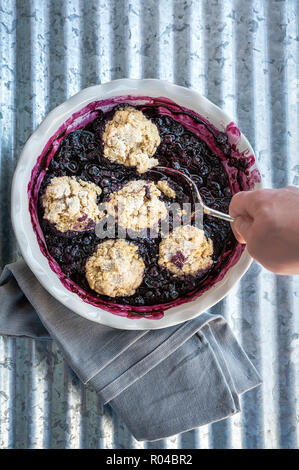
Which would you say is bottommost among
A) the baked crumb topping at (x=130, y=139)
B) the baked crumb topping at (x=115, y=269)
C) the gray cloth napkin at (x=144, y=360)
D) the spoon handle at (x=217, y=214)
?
the gray cloth napkin at (x=144, y=360)

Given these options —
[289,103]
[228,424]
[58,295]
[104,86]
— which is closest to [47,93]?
[104,86]

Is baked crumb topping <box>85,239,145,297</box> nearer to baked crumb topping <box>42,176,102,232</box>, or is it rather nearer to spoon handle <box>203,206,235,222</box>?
baked crumb topping <box>42,176,102,232</box>

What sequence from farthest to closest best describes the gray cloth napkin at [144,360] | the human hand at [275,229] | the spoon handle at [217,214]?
1. the gray cloth napkin at [144,360]
2. the spoon handle at [217,214]
3. the human hand at [275,229]

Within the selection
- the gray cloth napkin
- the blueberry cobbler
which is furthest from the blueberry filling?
the gray cloth napkin

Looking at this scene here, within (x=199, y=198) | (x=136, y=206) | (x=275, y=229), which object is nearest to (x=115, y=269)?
(x=136, y=206)

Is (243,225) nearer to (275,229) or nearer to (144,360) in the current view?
(275,229)

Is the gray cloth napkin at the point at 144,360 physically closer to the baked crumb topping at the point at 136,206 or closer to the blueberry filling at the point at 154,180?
the blueberry filling at the point at 154,180

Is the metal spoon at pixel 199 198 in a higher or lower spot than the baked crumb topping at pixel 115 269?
higher

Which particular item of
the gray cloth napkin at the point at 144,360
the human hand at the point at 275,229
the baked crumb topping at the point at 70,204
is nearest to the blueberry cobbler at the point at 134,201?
the baked crumb topping at the point at 70,204
